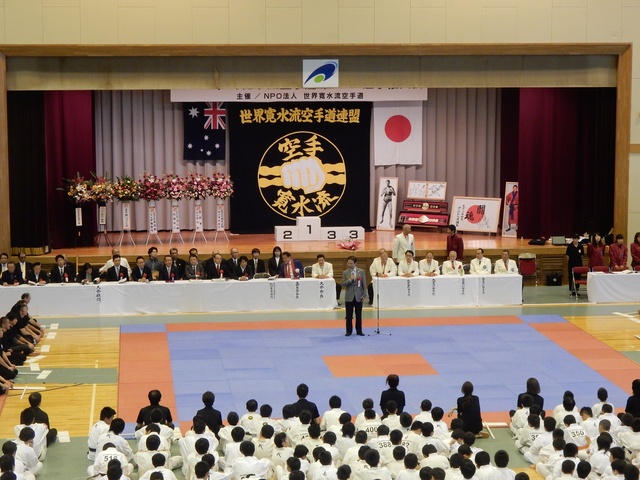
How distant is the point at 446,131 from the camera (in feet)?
109

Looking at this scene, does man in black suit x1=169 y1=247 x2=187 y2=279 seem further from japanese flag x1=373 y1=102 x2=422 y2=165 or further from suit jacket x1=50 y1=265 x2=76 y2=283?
japanese flag x1=373 y1=102 x2=422 y2=165

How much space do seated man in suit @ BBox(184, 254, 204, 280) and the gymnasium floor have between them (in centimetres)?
108

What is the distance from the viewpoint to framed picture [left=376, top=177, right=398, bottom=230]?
32.4 meters

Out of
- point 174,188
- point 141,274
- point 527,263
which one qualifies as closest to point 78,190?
point 174,188

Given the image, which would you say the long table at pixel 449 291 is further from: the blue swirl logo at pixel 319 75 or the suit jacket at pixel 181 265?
the blue swirl logo at pixel 319 75

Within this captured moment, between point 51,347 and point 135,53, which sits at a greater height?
point 135,53

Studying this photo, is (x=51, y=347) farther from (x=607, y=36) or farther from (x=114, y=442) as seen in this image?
(x=607, y=36)

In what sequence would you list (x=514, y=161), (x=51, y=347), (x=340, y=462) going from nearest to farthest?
(x=340, y=462) < (x=51, y=347) < (x=514, y=161)

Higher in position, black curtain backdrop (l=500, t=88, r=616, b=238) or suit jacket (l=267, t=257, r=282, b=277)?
black curtain backdrop (l=500, t=88, r=616, b=238)

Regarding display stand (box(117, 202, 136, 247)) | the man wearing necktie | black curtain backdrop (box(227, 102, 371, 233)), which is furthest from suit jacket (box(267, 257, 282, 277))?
black curtain backdrop (box(227, 102, 371, 233))

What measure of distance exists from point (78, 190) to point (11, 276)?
4870 millimetres

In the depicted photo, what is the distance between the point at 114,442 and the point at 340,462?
2.81 m

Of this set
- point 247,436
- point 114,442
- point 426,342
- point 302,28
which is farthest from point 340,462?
point 302,28

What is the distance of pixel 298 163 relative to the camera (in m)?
32.3
